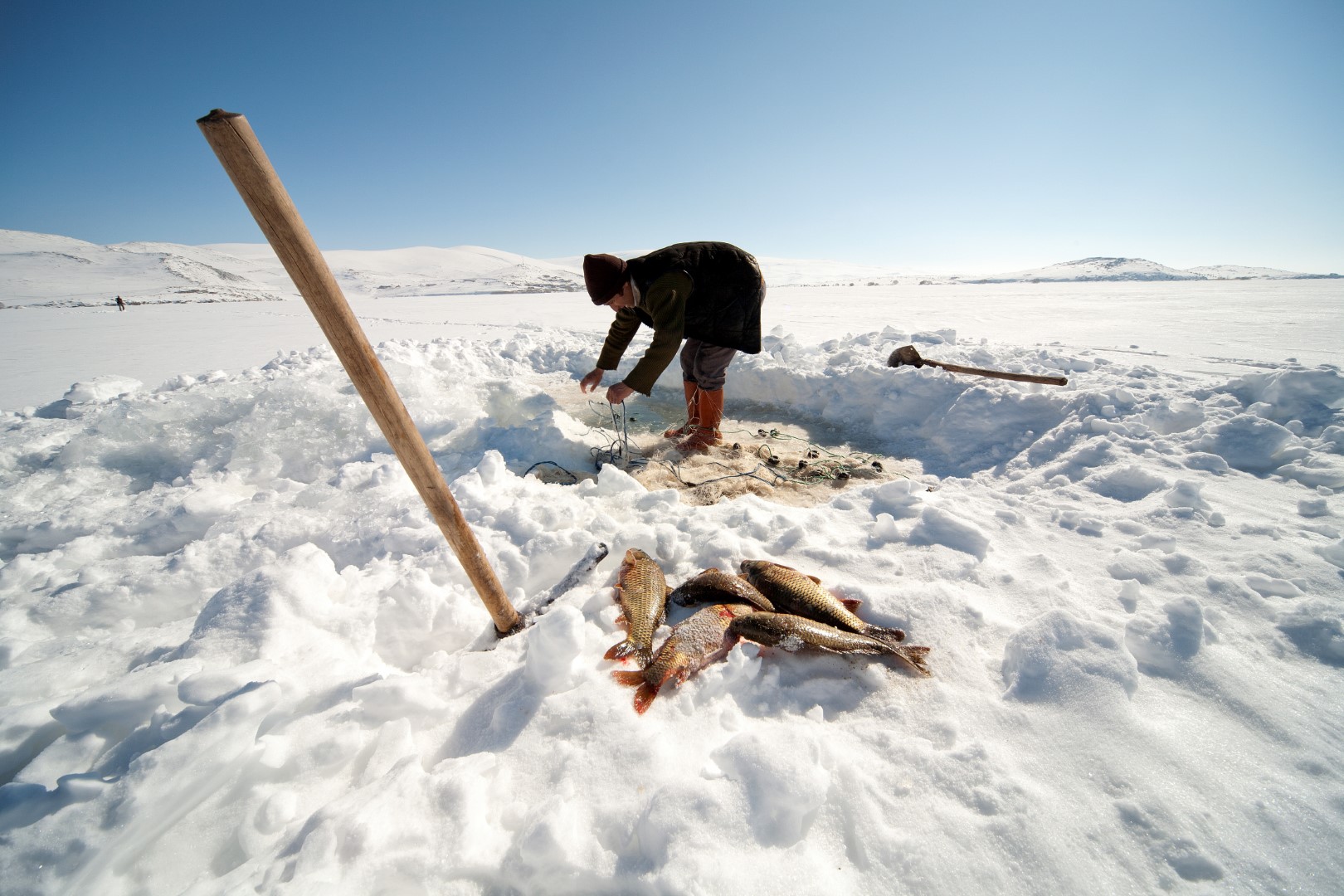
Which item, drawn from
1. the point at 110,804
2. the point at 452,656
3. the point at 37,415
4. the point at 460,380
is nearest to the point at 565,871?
the point at 452,656

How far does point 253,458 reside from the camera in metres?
3.37

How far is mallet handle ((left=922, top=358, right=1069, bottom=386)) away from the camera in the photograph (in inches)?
174

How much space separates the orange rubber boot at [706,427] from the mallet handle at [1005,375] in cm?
279

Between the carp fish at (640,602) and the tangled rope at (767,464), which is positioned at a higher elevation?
the carp fish at (640,602)

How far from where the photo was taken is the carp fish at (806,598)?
1922mm

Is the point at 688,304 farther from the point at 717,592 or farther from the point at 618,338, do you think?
the point at 717,592

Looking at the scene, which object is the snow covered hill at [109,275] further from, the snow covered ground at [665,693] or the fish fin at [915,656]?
the fish fin at [915,656]

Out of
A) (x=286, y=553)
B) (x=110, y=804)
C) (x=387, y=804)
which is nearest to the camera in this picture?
(x=110, y=804)

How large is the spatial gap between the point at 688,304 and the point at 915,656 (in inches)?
116

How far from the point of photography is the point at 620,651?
1823 millimetres

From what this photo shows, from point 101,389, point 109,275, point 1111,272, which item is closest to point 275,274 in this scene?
point 109,275

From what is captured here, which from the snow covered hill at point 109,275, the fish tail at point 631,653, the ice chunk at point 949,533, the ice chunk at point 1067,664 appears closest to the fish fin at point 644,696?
the fish tail at point 631,653

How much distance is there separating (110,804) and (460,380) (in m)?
4.62

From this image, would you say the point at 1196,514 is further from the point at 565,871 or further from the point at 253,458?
the point at 253,458
